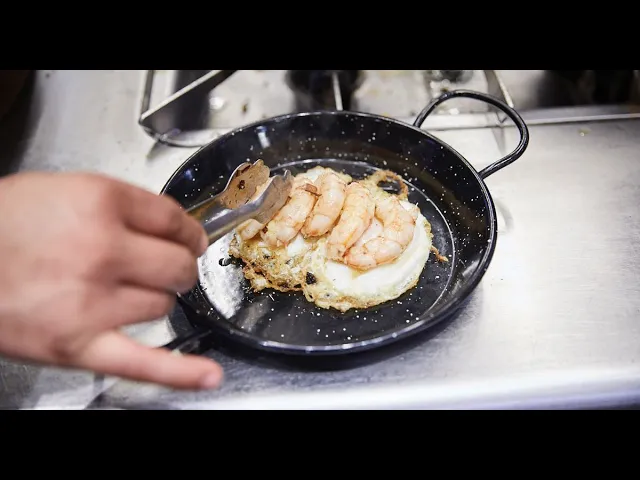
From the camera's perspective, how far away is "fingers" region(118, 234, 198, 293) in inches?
44.2

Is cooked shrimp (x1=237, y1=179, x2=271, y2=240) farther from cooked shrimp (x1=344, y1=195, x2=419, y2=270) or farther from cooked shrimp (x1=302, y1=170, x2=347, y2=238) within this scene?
cooked shrimp (x1=344, y1=195, x2=419, y2=270)

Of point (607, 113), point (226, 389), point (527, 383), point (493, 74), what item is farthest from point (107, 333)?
point (607, 113)

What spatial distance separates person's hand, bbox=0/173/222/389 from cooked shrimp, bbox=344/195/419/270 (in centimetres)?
71

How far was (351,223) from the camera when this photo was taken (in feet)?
5.74

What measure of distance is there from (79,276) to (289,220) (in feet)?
2.71

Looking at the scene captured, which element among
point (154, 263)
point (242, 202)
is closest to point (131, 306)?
point (154, 263)

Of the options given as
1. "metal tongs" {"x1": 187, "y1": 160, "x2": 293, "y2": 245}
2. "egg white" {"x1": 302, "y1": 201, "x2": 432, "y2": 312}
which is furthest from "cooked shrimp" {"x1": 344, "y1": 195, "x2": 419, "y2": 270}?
"metal tongs" {"x1": 187, "y1": 160, "x2": 293, "y2": 245}

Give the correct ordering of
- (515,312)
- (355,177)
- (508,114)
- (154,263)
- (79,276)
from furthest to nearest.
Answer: (355,177) < (508,114) < (515,312) < (154,263) < (79,276)

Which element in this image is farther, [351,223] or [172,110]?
[172,110]

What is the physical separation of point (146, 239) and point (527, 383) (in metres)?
1.12

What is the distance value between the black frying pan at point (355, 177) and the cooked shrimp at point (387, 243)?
0.41 feet

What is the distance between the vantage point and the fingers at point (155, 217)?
3.78ft

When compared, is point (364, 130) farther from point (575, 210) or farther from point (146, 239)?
point (146, 239)

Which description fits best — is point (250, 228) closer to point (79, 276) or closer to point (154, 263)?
point (154, 263)
